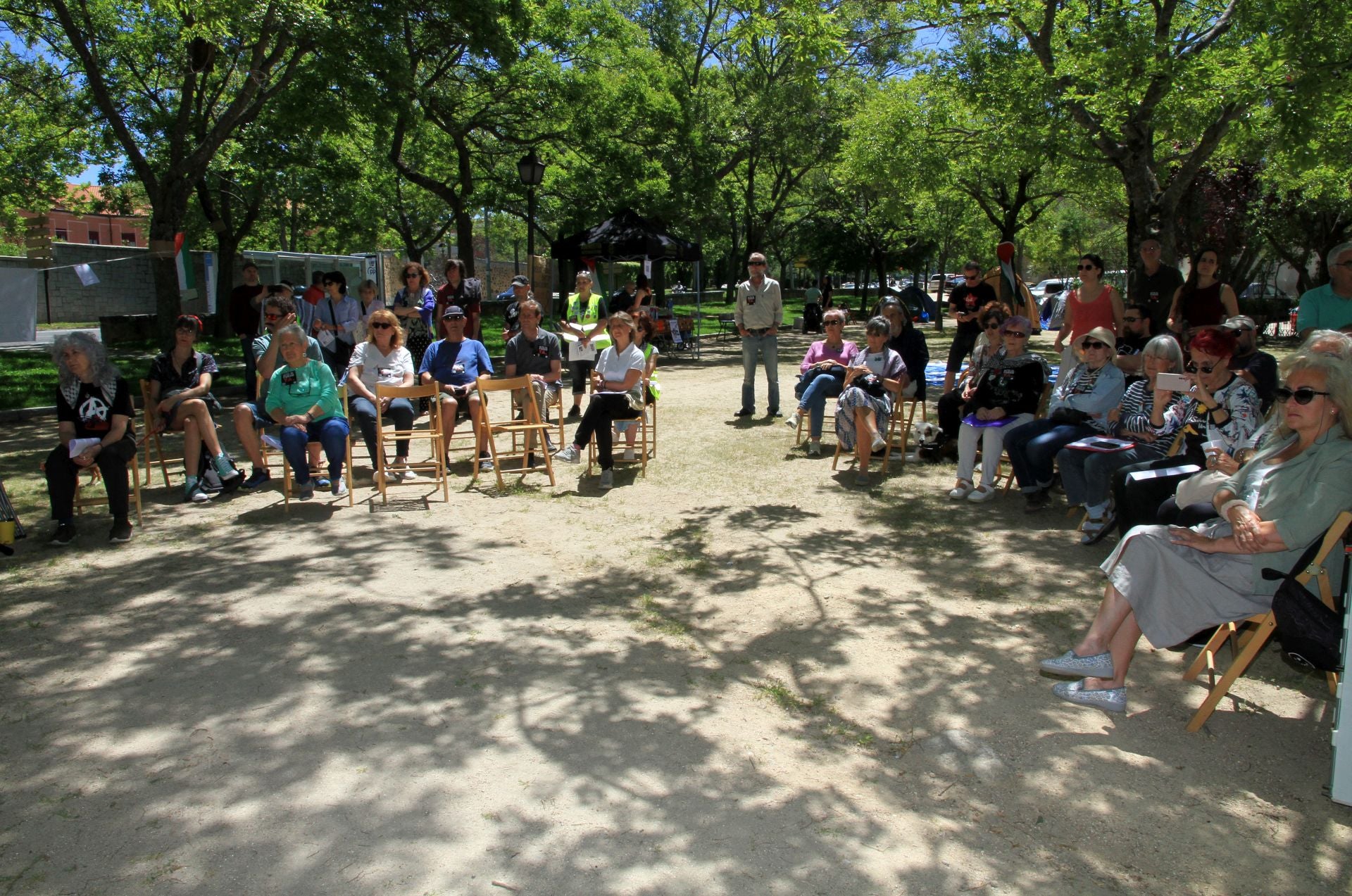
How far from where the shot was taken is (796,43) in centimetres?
841

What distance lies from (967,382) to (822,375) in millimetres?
1496

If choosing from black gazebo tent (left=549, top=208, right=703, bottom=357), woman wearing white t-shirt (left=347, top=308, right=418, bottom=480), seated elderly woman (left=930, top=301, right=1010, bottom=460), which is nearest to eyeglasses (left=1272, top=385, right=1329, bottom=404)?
seated elderly woman (left=930, top=301, right=1010, bottom=460)

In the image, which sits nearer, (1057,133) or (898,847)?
(898,847)

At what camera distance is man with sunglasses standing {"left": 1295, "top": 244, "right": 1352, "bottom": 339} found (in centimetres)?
625

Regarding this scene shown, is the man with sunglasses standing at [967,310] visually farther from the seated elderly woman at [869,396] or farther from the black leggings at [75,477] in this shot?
the black leggings at [75,477]

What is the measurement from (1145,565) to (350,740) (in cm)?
299

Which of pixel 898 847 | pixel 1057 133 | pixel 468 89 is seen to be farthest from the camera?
pixel 468 89

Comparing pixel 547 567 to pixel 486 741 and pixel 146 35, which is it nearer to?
pixel 486 741

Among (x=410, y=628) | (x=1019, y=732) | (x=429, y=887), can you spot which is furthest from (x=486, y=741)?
(x=1019, y=732)

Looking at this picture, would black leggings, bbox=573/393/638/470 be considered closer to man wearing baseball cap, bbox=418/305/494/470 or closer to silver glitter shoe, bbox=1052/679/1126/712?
man wearing baseball cap, bbox=418/305/494/470

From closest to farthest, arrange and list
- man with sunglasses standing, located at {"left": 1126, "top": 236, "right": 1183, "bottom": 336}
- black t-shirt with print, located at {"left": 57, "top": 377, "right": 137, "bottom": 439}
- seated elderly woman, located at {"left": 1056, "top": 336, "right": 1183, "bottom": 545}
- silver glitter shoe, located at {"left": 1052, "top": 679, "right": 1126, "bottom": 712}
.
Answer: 1. silver glitter shoe, located at {"left": 1052, "top": 679, "right": 1126, "bottom": 712}
2. seated elderly woman, located at {"left": 1056, "top": 336, "right": 1183, "bottom": 545}
3. black t-shirt with print, located at {"left": 57, "top": 377, "right": 137, "bottom": 439}
4. man with sunglasses standing, located at {"left": 1126, "top": 236, "right": 1183, "bottom": 336}

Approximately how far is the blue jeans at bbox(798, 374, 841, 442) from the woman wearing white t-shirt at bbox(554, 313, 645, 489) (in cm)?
158

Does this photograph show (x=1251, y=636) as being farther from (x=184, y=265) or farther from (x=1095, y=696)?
(x=184, y=265)

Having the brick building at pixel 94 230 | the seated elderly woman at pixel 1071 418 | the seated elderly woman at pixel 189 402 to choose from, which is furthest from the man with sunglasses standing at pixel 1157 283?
the brick building at pixel 94 230
